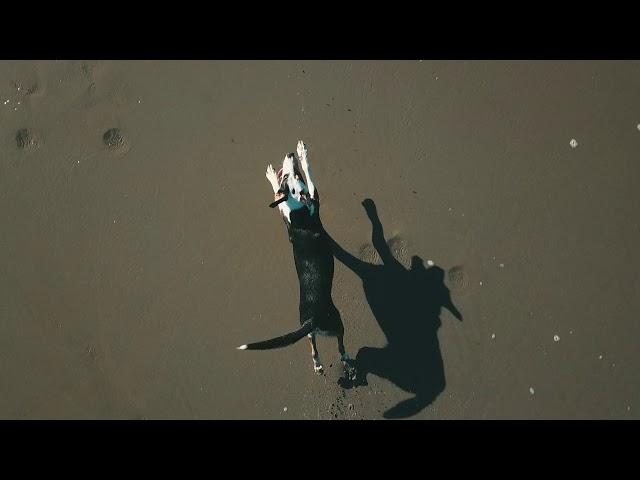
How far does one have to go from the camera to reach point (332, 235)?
5242 mm

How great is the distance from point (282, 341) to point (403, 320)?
1.25m

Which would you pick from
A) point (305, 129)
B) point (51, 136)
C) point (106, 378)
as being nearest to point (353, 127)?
point (305, 129)

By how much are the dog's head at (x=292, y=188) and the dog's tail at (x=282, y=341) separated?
0.95 metres

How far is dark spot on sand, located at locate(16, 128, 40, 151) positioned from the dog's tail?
2694 mm

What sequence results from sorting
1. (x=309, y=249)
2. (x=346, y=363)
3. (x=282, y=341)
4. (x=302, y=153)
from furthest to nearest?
(x=346, y=363) → (x=302, y=153) → (x=309, y=249) → (x=282, y=341)

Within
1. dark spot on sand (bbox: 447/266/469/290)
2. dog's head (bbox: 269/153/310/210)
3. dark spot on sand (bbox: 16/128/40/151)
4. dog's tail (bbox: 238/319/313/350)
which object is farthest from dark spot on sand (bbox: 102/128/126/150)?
dark spot on sand (bbox: 447/266/469/290)

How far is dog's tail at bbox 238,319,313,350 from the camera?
440 centimetres

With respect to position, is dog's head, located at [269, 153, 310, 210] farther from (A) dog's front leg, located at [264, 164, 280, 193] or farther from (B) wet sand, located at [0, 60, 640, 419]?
(B) wet sand, located at [0, 60, 640, 419]

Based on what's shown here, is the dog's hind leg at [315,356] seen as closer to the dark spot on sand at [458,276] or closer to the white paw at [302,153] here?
the dark spot on sand at [458,276]

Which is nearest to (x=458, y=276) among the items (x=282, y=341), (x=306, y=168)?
(x=306, y=168)

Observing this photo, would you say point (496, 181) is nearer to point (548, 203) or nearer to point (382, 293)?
point (548, 203)

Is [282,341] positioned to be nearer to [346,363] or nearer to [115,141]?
[346,363]

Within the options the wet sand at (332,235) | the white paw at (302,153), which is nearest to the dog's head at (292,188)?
the white paw at (302,153)

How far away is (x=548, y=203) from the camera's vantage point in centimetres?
533
